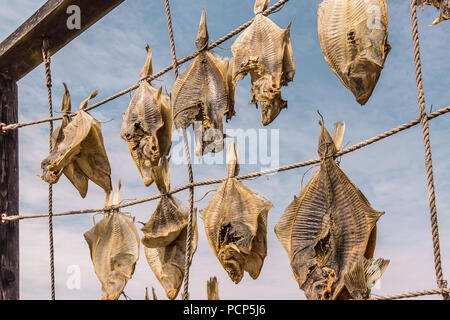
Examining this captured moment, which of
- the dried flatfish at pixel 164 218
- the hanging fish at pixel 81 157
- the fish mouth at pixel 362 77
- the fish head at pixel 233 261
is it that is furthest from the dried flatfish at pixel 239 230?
the hanging fish at pixel 81 157

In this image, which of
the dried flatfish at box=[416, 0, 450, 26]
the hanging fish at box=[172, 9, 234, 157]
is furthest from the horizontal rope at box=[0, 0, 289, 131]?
the dried flatfish at box=[416, 0, 450, 26]

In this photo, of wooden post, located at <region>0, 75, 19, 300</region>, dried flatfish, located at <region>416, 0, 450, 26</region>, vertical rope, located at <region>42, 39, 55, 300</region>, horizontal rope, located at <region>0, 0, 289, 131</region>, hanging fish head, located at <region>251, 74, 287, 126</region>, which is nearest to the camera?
dried flatfish, located at <region>416, 0, 450, 26</region>

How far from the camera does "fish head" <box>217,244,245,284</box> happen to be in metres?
1.39

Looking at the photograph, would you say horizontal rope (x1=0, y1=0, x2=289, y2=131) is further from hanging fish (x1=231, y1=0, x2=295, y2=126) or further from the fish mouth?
the fish mouth

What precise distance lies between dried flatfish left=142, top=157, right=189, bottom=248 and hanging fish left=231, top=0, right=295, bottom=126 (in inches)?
15.0

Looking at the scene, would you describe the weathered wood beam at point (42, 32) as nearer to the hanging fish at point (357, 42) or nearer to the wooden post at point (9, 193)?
the wooden post at point (9, 193)

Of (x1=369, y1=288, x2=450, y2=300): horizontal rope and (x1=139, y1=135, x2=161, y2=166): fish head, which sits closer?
(x1=369, y1=288, x2=450, y2=300): horizontal rope

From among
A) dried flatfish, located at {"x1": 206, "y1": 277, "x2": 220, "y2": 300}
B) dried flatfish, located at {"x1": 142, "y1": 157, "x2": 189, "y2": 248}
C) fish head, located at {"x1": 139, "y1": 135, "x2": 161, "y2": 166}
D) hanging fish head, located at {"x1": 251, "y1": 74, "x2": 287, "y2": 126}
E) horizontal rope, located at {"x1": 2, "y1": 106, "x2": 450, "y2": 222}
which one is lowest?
dried flatfish, located at {"x1": 206, "y1": 277, "x2": 220, "y2": 300}

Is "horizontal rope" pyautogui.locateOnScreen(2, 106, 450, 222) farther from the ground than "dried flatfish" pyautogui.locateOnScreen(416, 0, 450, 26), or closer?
closer

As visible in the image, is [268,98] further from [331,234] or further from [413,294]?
[413,294]

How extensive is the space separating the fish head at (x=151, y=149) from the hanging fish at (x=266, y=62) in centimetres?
32

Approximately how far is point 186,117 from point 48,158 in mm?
609

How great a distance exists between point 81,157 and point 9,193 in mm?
681

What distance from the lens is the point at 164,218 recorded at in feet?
5.48
